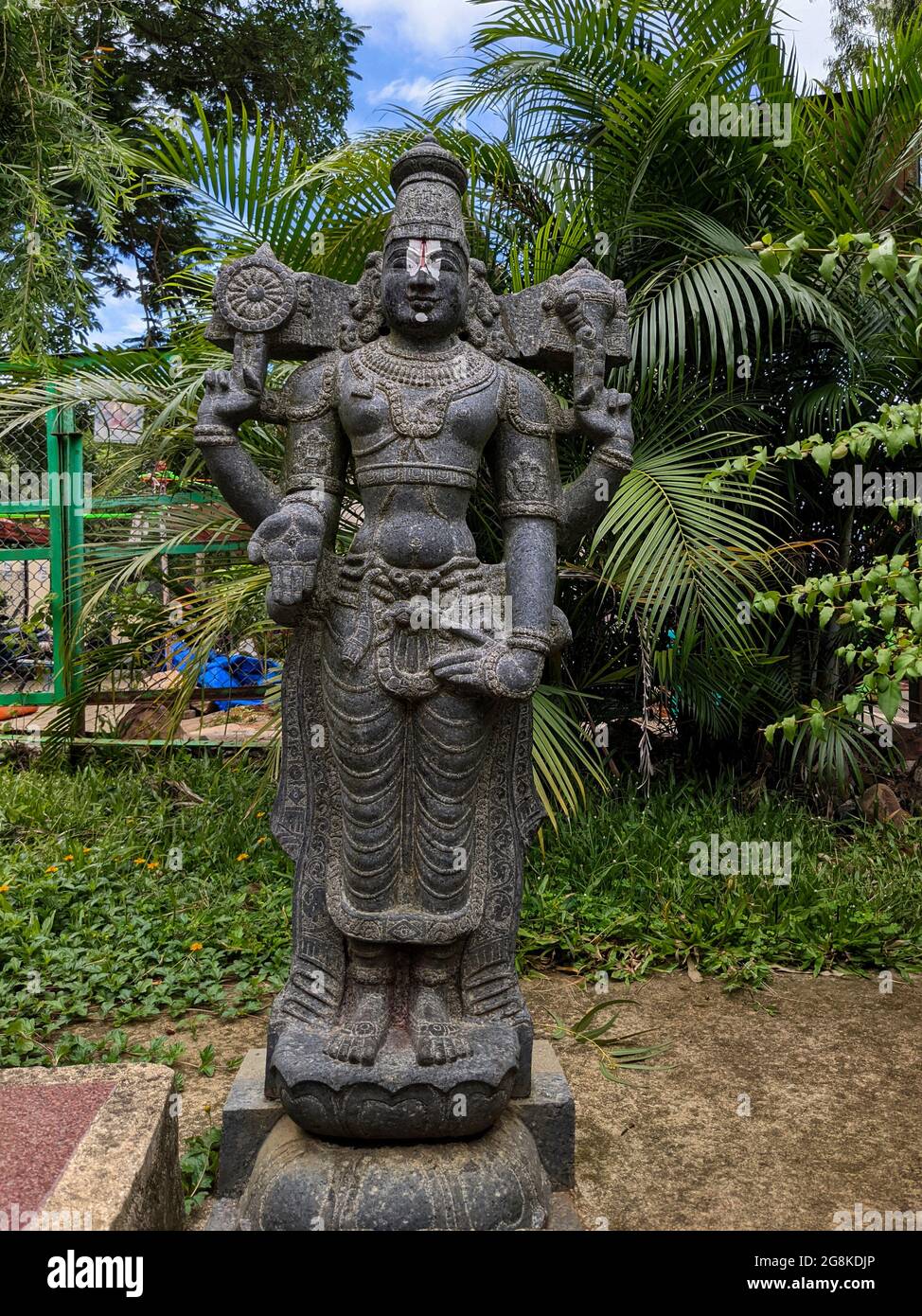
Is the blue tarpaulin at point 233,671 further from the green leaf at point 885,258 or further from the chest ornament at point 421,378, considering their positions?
the green leaf at point 885,258

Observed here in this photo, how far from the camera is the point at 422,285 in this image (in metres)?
2.47

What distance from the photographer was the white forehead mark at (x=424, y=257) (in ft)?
8.13

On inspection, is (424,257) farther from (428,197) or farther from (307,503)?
(307,503)

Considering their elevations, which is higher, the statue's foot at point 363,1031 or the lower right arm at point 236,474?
the lower right arm at point 236,474

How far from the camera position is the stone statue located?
2375mm

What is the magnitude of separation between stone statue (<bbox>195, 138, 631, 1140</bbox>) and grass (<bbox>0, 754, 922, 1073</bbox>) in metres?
1.19

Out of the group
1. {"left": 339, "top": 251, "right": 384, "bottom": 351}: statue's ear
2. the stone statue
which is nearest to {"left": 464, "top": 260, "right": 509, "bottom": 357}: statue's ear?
the stone statue

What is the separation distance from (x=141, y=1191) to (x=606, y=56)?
5077 millimetres

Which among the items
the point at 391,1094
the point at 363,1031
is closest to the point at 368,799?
the point at 363,1031

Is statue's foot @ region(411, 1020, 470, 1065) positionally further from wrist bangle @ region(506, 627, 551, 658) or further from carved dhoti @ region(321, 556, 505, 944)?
wrist bangle @ region(506, 627, 551, 658)

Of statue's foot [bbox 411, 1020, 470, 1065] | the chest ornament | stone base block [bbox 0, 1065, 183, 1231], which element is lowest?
stone base block [bbox 0, 1065, 183, 1231]

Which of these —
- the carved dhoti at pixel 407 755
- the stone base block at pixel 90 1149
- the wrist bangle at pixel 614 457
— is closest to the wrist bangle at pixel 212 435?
the carved dhoti at pixel 407 755

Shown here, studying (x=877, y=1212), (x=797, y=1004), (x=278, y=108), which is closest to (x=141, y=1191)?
(x=877, y=1212)

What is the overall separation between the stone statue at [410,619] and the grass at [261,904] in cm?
119
